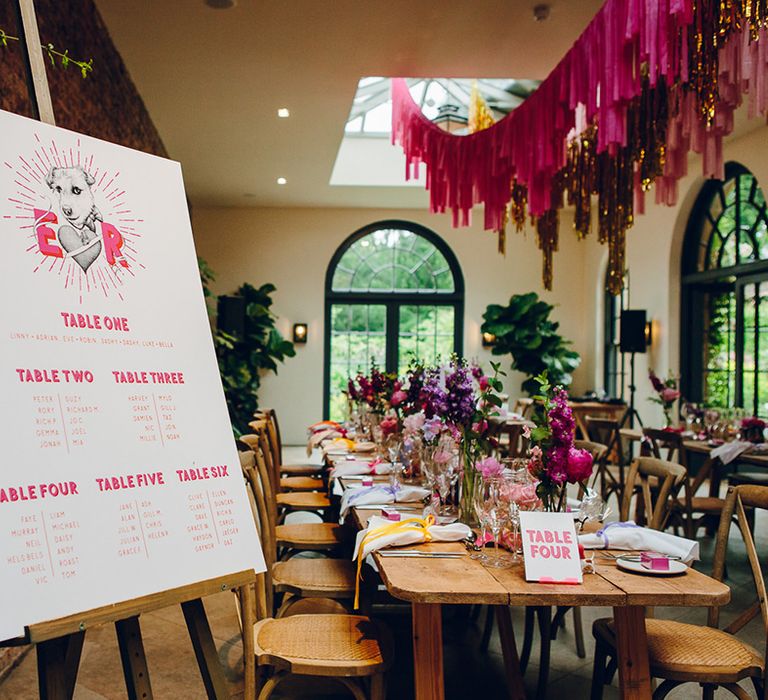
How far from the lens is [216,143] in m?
8.17

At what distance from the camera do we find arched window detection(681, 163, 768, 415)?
7.95 m

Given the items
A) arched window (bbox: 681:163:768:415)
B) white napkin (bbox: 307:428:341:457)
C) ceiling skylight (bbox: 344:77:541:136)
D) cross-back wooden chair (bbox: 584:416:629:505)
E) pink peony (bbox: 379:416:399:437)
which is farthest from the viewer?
ceiling skylight (bbox: 344:77:541:136)

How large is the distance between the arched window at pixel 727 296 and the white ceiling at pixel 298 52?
346 centimetres

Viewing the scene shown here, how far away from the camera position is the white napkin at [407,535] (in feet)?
7.52

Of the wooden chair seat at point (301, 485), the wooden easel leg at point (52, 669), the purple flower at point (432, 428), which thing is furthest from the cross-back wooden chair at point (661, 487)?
the wooden chair seat at point (301, 485)

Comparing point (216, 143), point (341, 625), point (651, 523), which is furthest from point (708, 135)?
point (216, 143)

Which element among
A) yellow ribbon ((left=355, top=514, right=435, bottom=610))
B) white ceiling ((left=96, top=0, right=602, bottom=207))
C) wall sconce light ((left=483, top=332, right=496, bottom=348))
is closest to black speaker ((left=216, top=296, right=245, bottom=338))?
white ceiling ((left=96, top=0, right=602, bottom=207))

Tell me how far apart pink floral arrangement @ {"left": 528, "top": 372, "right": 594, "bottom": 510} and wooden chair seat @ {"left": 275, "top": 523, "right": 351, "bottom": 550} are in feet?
5.48

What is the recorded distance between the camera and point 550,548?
203 cm

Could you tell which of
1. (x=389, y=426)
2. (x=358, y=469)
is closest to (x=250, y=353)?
(x=389, y=426)

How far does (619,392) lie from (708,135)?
732cm

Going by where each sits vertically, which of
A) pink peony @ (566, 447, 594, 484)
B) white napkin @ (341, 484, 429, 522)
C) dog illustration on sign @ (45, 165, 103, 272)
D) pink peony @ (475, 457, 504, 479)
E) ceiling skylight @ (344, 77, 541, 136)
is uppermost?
ceiling skylight @ (344, 77, 541, 136)

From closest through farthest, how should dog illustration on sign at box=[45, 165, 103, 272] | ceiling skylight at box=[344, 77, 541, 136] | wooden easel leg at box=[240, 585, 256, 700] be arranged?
1. dog illustration on sign at box=[45, 165, 103, 272]
2. wooden easel leg at box=[240, 585, 256, 700]
3. ceiling skylight at box=[344, 77, 541, 136]

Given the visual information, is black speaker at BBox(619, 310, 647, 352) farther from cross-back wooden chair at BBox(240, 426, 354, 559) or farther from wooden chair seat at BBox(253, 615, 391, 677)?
wooden chair seat at BBox(253, 615, 391, 677)
